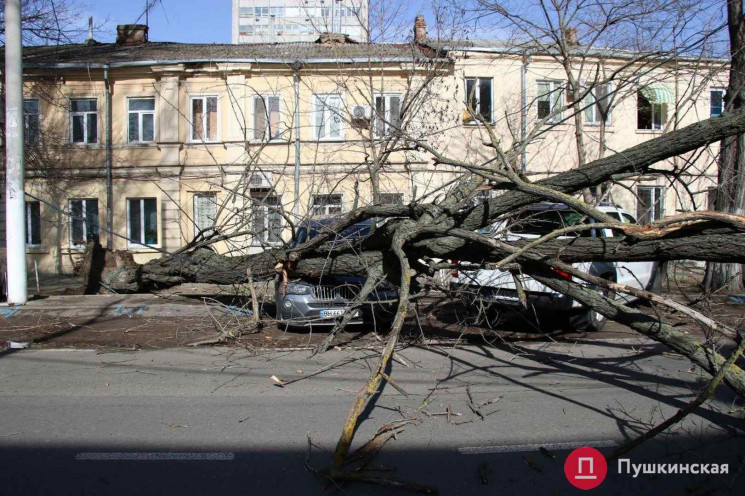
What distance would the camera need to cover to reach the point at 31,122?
55.6 feet

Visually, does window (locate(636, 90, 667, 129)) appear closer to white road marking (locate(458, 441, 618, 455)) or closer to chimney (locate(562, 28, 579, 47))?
chimney (locate(562, 28, 579, 47))

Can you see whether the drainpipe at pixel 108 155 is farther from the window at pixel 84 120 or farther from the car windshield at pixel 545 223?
the car windshield at pixel 545 223

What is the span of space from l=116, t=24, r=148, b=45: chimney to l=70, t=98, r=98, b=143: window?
318 centimetres

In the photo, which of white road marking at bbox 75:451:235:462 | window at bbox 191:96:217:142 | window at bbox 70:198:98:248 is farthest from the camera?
window at bbox 70:198:98:248

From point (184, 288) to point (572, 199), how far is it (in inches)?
382

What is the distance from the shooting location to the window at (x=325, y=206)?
927cm

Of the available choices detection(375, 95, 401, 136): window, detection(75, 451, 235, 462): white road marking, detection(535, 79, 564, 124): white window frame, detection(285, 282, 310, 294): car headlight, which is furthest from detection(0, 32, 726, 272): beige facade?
detection(75, 451, 235, 462): white road marking

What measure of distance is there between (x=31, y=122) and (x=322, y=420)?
16.1 m

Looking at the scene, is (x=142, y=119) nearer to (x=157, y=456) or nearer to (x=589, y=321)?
(x=589, y=321)

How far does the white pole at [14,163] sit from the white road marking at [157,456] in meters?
7.02

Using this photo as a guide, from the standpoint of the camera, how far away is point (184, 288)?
13.2 meters

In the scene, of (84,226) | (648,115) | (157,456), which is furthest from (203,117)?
(157,456)

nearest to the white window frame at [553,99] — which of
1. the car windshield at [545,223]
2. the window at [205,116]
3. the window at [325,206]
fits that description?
the car windshield at [545,223]

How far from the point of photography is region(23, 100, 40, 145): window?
55.4ft
